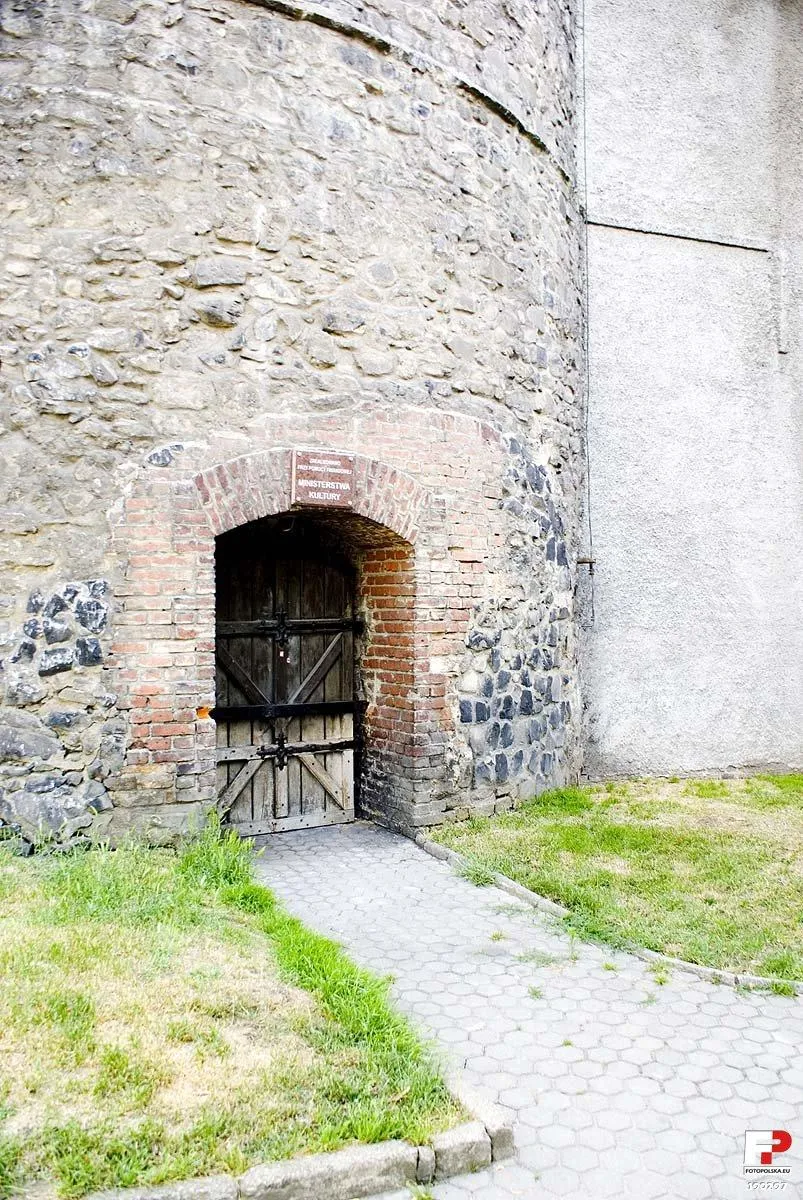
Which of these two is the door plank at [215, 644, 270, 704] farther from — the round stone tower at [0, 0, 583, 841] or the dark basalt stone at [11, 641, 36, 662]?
the dark basalt stone at [11, 641, 36, 662]

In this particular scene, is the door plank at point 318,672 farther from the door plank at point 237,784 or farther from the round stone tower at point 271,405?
the door plank at point 237,784

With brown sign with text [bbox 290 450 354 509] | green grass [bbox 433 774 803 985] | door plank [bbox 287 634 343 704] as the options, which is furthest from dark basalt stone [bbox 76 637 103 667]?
green grass [bbox 433 774 803 985]

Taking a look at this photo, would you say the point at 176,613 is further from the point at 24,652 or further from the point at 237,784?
the point at 237,784

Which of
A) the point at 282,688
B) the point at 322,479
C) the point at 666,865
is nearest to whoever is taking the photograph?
the point at 666,865

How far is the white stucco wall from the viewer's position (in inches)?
355

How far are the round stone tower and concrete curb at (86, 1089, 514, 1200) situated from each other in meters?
3.05

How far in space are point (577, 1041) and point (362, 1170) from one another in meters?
1.29

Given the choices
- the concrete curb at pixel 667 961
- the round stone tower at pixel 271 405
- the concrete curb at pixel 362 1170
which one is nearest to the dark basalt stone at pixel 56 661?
the round stone tower at pixel 271 405

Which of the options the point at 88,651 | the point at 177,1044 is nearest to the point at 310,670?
the point at 88,651

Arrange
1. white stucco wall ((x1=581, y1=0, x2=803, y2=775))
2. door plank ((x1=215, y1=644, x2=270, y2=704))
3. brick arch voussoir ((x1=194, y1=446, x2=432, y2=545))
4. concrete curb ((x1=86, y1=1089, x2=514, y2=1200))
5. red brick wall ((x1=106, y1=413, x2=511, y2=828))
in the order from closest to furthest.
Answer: concrete curb ((x1=86, y1=1089, x2=514, y2=1200))
red brick wall ((x1=106, y1=413, x2=511, y2=828))
brick arch voussoir ((x1=194, y1=446, x2=432, y2=545))
door plank ((x1=215, y1=644, x2=270, y2=704))
white stucco wall ((x1=581, y1=0, x2=803, y2=775))

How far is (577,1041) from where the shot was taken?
11.9 ft

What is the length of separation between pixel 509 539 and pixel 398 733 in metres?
1.74
